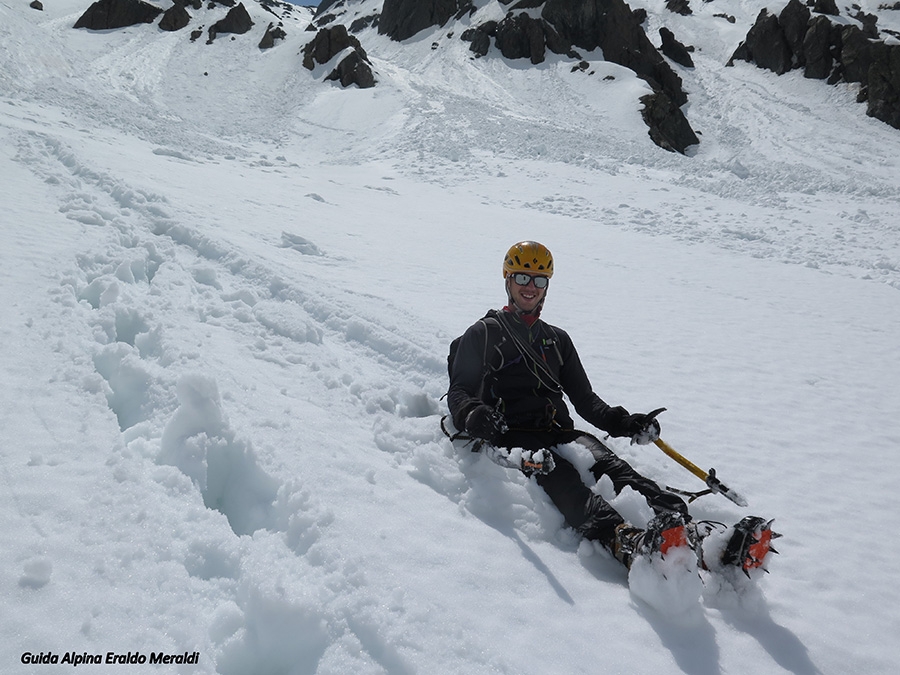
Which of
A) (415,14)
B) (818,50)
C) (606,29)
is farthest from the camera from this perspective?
(415,14)

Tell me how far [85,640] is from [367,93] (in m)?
34.4

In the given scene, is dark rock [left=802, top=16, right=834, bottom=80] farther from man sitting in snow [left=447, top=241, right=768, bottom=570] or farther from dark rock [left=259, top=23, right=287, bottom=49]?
man sitting in snow [left=447, top=241, right=768, bottom=570]

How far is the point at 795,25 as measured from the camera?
1774 inches

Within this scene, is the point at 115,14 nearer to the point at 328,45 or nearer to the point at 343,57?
the point at 328,45

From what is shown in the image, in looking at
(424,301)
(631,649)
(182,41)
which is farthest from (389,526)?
(182,41)

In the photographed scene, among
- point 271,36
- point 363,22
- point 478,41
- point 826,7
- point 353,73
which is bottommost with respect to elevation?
point 353,73

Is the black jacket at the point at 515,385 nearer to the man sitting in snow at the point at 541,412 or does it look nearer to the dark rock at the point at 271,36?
the man sitting in snow at the point at 541,412

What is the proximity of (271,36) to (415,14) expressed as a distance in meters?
16.6

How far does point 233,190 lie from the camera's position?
12.8 meters

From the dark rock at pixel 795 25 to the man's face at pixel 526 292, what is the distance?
54.1 m

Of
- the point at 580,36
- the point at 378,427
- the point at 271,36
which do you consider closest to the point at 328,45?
the point at 271,36

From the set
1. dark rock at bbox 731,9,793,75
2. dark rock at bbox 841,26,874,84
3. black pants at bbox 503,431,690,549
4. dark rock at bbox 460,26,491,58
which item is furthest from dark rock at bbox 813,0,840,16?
black pants at bbox 503,431,690,549

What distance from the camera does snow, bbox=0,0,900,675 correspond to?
8.12ft

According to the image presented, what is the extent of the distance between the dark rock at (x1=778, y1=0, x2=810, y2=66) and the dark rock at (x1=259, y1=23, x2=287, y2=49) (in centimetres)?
4324
